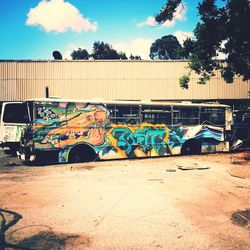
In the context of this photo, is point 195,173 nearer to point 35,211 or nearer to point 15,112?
point 35,211

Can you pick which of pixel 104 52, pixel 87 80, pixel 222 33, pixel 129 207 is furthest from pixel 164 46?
pixel 129 207

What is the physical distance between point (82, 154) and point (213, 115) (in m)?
7.18

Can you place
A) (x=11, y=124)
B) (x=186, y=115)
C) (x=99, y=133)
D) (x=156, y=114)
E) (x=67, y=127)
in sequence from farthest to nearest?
(x=11, y=124) < (x=186, y=115) < (x=156, y=114) < (x=99, y=133) < (x=67, y=127)

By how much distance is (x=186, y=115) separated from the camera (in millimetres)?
12906

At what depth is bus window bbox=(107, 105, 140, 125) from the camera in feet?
38.6

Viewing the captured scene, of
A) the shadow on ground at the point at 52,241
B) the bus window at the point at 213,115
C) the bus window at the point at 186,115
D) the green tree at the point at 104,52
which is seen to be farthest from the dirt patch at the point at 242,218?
the green tree at the point at 104,52

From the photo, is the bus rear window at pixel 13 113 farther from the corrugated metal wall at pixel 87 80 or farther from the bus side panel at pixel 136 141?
the corrugated metal wall at pixel 87 80

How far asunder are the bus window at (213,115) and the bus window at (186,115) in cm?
36

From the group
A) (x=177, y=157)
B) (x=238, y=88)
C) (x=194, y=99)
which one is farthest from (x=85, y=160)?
(x=238, y=88)

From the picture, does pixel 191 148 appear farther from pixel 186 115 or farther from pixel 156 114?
pixel 156 114

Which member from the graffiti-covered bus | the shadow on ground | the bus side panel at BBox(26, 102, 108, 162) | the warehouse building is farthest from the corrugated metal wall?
the shadow on ground

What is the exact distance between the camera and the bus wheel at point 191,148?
13.2 m

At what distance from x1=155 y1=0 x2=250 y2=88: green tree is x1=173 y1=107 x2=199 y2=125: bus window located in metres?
4.07

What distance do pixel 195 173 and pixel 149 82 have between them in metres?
16.2
